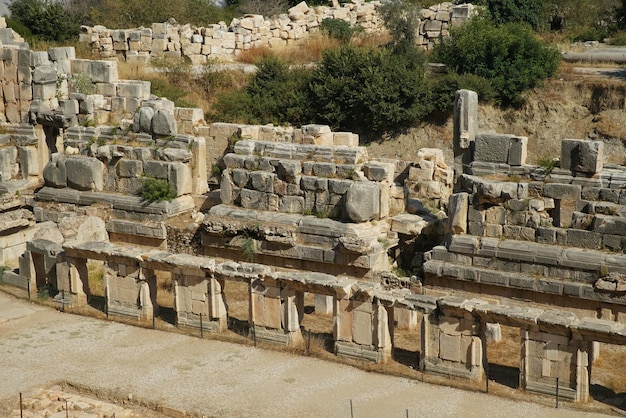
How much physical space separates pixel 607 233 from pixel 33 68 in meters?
14.5

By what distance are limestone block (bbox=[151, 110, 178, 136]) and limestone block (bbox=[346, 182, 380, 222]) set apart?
498 cm

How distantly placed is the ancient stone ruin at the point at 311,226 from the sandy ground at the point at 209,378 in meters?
0.60

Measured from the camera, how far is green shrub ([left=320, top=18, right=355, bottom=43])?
1460 inches

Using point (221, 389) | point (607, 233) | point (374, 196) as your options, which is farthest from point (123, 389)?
point (607, 233)

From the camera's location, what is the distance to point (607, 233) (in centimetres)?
1700

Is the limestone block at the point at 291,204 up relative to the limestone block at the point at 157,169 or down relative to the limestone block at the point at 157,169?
down

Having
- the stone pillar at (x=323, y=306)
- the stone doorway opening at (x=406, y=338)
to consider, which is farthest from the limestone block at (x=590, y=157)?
the stone pillar at (x=323, y=306)

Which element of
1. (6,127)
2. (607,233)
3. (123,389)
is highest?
(6,127)

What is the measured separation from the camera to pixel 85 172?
22.5m

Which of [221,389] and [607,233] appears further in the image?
[607,233]

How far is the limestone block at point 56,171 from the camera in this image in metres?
22.8

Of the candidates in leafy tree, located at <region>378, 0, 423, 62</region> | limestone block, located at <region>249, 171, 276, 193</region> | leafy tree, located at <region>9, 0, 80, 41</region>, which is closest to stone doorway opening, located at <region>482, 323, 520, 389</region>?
limestone block, located at <region>249, 171, 276, 193</region>

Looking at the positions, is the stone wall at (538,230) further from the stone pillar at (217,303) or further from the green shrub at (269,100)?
the green shrub at (269,100)

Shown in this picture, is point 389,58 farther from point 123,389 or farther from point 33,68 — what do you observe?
point 123,389
